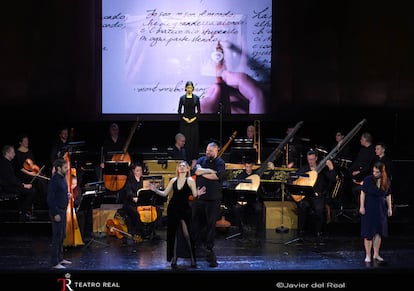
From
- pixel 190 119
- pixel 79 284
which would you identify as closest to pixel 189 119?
pixel 190 119

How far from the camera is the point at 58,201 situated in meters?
11.1

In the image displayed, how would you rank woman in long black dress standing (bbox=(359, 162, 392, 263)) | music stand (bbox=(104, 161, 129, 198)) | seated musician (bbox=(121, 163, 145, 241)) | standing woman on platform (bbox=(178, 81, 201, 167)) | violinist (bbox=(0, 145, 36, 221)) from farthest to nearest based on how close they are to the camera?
standing woman on platform (bbox=(178, 81, 201, 167))
violinist (bbox=(0, 145, 36, 221))
music stand (bbox=(104, 161, 129, 198))
seated musician (bbox=(121, 163, 145, 241))
woman in long black dress standing (bbox=(359, 162, 392, 263))

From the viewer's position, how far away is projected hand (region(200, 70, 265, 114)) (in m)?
17.0

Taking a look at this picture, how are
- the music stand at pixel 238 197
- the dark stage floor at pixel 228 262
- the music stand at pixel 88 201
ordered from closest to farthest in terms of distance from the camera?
the dark stage floor at pixel 228 262
the music stand at pixel 88 201
the music stand at pixel 238 197

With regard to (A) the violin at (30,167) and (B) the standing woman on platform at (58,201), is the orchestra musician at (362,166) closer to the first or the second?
(B) the standing woman on platform at (58,201)

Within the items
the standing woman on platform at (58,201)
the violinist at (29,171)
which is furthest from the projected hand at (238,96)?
the standing woman on platform at (58,201)

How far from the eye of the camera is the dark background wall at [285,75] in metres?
16.5

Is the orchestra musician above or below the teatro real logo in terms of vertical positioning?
above

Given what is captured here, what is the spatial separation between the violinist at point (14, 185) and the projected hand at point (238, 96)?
4603 millimetres

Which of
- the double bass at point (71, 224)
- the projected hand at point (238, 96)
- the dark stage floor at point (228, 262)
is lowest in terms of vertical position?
the dark stage floor at point (228, 262)

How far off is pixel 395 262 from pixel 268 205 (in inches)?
111

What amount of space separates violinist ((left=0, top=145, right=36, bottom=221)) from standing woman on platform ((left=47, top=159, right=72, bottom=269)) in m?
2.60

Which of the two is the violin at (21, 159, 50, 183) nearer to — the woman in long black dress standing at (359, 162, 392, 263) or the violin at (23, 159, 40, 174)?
the violin at (23, 159, 40, 174)

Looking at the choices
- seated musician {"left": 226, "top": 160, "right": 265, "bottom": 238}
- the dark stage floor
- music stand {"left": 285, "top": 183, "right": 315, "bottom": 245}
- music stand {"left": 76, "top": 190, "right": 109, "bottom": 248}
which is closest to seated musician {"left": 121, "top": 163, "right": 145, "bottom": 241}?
the dark stage floor
